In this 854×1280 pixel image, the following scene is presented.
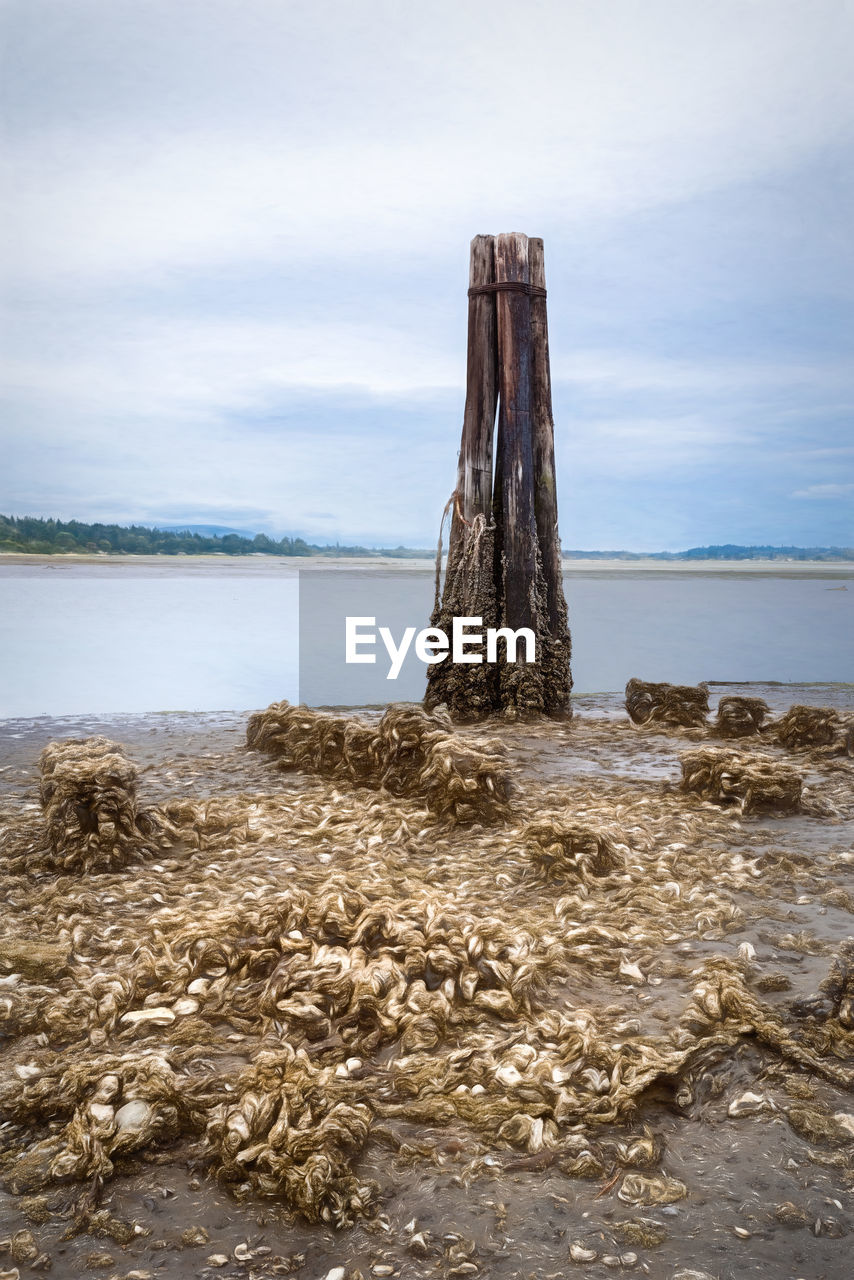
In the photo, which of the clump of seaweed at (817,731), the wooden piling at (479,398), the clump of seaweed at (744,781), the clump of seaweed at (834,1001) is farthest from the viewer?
the wooden piling at (479,398)

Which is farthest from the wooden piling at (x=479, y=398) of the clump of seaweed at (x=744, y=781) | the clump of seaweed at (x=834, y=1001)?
the clump of seaweed at (x=834, y=1001)

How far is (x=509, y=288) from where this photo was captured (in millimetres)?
7531

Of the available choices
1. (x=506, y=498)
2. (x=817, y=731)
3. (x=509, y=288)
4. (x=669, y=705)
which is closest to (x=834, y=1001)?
(x=817, y=731)

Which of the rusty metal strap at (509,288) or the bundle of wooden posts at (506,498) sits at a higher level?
the rusty metal strap at (509,288)

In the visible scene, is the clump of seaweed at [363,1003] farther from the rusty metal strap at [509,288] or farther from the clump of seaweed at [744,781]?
the rusty metal strap at [509,288]

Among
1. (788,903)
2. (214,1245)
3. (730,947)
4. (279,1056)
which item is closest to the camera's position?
(214,1245)

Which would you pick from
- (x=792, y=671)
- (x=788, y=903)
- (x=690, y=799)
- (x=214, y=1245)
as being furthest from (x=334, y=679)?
(x=214, y=1245)

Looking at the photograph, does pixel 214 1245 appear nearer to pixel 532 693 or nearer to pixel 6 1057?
pixel 6 1057

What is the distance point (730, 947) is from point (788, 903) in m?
0.56

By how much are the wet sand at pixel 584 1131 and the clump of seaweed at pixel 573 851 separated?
0.09 m

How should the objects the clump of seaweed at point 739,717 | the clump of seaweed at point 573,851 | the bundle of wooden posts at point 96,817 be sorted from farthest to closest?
the clump of seaweed at point 739,717 → the bundle of wooden posts at point 96,817 → the clump of seaweed at point 573,851

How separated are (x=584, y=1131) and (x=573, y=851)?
1886 millimetres

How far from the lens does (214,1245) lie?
5.94ft

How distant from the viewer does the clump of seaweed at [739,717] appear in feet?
23.0
